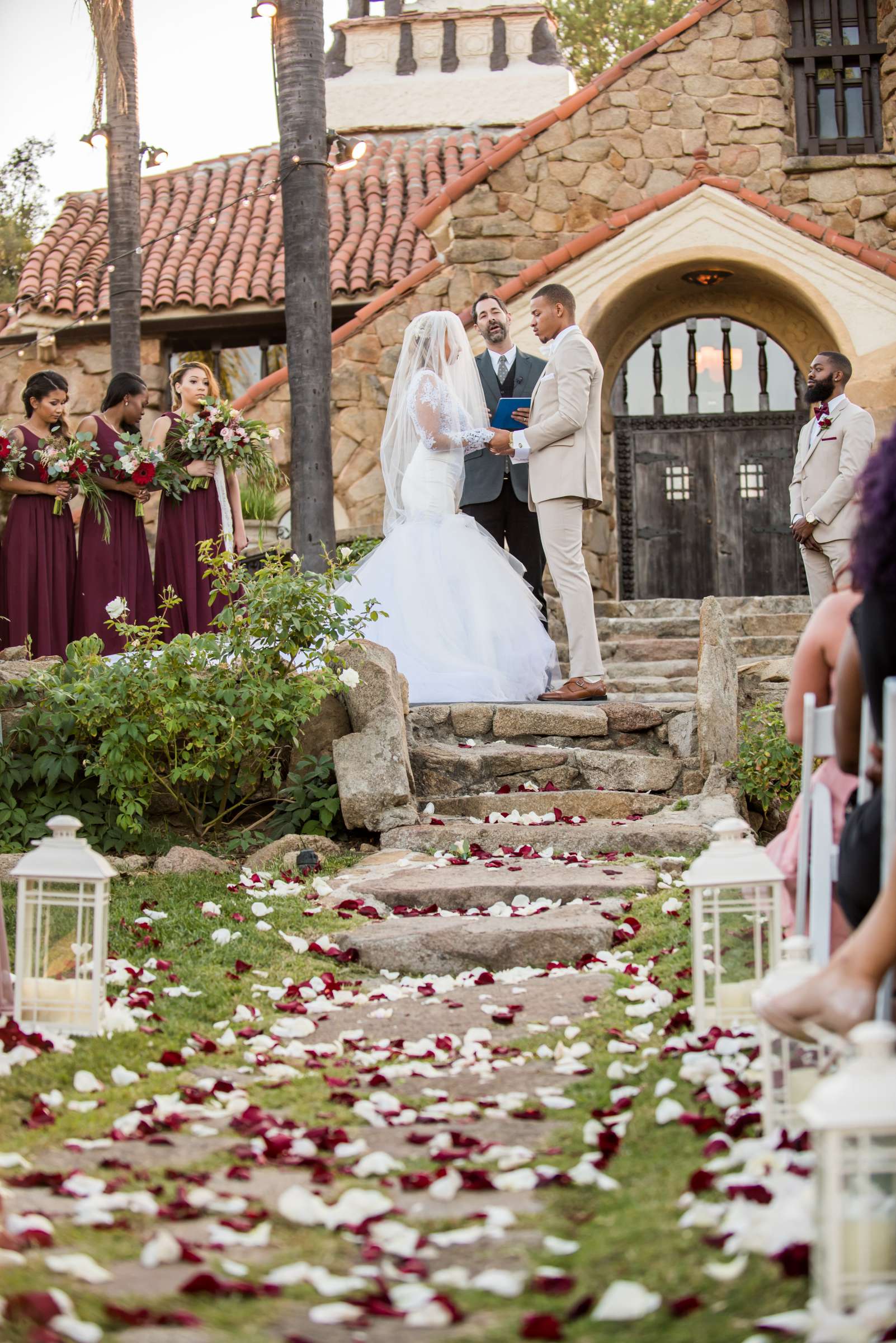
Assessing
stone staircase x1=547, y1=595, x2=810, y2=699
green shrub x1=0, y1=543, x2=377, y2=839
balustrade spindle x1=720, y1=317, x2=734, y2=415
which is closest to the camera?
green shrub x1=0, y1=543, x2=377, y2=839

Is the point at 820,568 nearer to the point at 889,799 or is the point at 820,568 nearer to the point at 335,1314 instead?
the point at 889,799

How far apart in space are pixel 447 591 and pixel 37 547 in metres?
2.22

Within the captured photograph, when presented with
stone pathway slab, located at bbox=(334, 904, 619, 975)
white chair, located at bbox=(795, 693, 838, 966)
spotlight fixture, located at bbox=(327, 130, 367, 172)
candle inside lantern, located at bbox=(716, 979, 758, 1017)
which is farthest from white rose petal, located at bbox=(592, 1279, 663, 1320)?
spotlight fixture, located at bbox=(327, 130, 367, 172)

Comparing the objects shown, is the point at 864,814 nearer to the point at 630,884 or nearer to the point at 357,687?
the point at 630,884

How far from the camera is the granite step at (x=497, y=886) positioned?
4.86 m

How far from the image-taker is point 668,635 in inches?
409

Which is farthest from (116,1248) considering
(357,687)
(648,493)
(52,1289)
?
(648,493)

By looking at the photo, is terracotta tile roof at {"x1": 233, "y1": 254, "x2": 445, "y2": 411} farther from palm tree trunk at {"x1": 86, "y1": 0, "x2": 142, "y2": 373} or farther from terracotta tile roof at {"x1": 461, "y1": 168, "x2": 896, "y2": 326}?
palm tree trunk at {"x1": 86, "y1": 0, "x2": 142, "y2": 373}

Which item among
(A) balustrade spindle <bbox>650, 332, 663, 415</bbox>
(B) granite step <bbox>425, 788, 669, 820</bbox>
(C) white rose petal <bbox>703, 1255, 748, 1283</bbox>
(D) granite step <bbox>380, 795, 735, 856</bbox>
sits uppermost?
(A) balustrade spindle <bbox>650, 332, 663, 415</bbox>

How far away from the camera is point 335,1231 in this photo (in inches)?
93.0

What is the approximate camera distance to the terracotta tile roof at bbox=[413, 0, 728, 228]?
40.0 ft

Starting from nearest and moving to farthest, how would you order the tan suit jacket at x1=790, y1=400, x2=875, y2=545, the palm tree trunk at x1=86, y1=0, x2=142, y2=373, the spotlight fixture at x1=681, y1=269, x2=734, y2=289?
1. the tan suit jacket at x1=790, y1=400, x2=875, y2=545
2. the palm tree trunk at x1=86, y1=0, x2=142, y2=373
3. the spotlight fixture at x1=681, y1=269, x2=734, y2=289

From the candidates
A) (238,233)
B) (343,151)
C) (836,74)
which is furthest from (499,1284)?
(238,233)

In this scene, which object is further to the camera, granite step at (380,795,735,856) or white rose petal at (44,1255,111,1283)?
granite step at (380,795,735,856)
